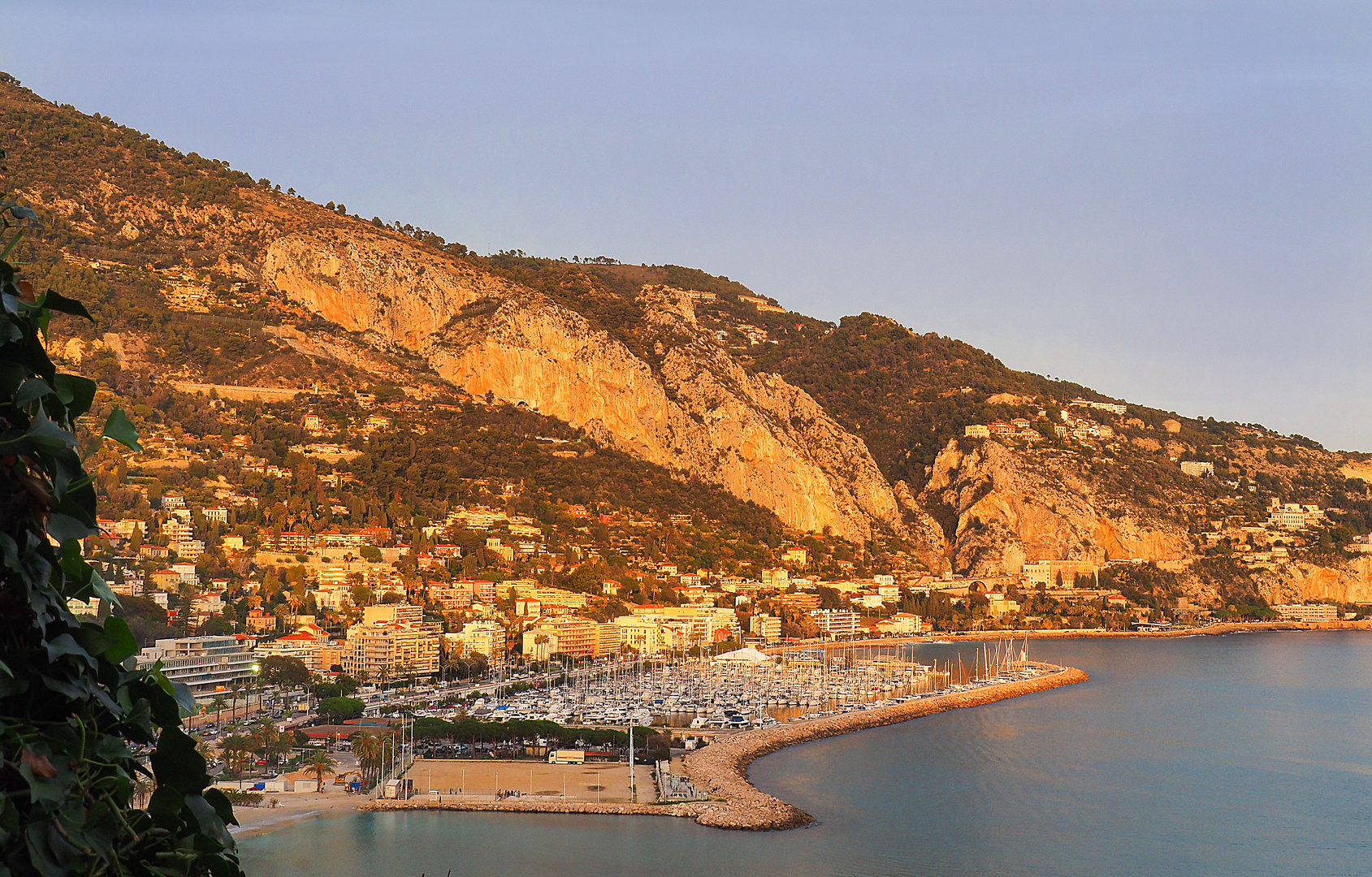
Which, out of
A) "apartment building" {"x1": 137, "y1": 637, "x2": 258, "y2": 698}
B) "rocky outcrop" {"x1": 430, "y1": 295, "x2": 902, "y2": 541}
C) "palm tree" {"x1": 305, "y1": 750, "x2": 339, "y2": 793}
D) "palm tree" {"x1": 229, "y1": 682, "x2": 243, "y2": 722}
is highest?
"rocky outcrop" {"x1": 430, "y1": 295, "x2": 902, "y2": 541}

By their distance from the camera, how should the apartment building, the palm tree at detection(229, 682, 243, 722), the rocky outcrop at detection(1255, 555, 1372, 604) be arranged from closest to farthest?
the palm tree at detection(229, 682, 243, 722)
the apartment building
the rocky outcrop at detection(1255, 555, 1372, 604)

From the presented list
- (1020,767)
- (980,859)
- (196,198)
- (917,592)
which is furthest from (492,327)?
(980,859)

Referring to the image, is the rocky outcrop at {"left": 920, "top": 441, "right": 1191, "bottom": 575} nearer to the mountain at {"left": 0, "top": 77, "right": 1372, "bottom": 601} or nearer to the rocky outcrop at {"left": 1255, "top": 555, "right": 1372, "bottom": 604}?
the mountain at {"left": 0, "top": 77, "right": 1372, "bottom": 601}

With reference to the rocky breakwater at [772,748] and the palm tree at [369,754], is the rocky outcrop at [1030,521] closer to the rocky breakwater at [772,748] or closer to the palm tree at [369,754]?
the rocky breakwater at [772,748]

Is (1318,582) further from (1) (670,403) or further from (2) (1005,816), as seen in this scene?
(2) (1005,816)

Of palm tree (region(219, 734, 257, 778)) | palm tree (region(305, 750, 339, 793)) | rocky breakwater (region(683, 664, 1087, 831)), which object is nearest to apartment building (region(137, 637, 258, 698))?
palm tree (region(219, 734, 257, 778))

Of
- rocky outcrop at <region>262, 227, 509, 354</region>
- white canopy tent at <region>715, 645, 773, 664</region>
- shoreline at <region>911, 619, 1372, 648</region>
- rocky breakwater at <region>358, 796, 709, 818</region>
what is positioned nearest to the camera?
rocky breakwater at <region>358, 796, 709, 818</region>

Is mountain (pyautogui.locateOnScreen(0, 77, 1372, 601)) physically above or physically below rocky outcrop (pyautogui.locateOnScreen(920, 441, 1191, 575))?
above

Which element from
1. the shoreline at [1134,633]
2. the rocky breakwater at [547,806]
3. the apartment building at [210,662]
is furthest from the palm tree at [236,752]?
the shoreline at [1134,633]
